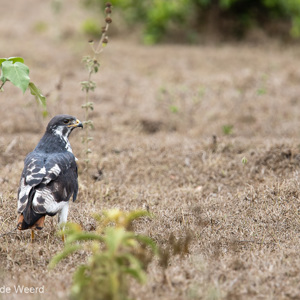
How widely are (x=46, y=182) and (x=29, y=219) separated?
1.48ft

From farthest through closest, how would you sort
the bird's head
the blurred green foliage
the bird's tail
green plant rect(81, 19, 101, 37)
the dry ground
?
1. green plant rect(81, 19, 101, 37)
2. the blurred green foliage
3. the bird's head
4. the bird's tail
5. the dry ground

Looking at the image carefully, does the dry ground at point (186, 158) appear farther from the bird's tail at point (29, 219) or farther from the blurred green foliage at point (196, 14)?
the blurred green foliage at point (196, 14)

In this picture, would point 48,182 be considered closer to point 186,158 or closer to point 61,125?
point 61,125

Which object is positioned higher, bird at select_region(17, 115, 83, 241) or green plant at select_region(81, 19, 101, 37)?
green plant at select_region(81, 19, 101, 37)

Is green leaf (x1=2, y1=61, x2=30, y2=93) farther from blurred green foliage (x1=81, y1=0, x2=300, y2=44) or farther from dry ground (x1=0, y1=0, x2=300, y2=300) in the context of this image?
blurred green foliage (x1=81, y1=0, x2=300, y2=44)

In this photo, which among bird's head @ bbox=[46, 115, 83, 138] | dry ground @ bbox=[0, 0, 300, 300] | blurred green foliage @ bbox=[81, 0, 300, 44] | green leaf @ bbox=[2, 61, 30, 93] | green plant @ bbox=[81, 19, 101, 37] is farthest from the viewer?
green plant @ bbox=[81, 19, 101, 37]

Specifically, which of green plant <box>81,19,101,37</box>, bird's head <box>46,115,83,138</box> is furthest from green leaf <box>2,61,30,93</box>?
green plant <box>81,19,101,37</box>

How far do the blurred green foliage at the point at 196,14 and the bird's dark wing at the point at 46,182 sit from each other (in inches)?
447

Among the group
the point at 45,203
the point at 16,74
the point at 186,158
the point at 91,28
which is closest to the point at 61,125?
the point at 45,203

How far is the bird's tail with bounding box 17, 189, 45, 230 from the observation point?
168 inches

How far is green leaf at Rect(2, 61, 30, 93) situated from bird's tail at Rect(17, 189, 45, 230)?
1.04 m

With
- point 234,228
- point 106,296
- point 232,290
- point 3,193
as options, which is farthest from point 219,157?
point 106,296

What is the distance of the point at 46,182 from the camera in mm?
4602

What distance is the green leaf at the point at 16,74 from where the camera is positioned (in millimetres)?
4039
